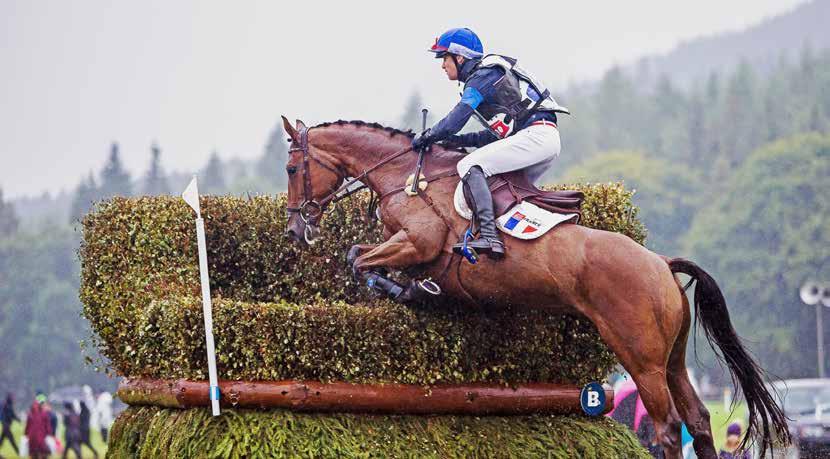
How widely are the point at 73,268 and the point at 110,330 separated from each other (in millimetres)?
73927

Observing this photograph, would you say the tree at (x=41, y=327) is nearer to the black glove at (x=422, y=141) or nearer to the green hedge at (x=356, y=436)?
the green hedge at (x=356, y=436)

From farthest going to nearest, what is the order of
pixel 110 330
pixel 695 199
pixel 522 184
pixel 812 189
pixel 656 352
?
pixel 695 199 → pixel 812 189 → pixel 110 330 → pixel 522 184 → pixel 656 352

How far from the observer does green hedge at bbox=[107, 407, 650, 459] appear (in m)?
8.54

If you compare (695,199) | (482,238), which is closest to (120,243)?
(482,238)

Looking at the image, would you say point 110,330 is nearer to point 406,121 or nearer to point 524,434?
point 524,434

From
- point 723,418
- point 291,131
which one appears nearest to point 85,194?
point 723,418

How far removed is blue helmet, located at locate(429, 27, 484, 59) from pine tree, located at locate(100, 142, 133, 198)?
65.8 metres

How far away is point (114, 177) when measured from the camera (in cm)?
7912

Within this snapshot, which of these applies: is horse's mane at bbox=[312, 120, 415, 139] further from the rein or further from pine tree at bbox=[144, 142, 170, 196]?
pine tree at bbox=[144, 142, 170, 196]

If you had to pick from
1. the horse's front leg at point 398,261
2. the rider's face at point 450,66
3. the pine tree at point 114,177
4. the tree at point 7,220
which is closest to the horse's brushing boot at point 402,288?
the horse's front leg at point 398,261

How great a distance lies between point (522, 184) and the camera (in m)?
8.89

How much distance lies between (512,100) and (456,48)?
0.60m

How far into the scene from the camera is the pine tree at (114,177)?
76.1 m

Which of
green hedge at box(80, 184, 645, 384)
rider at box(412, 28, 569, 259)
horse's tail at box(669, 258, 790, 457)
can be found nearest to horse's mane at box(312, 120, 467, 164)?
rider at box(412, 28, 569, 259)
